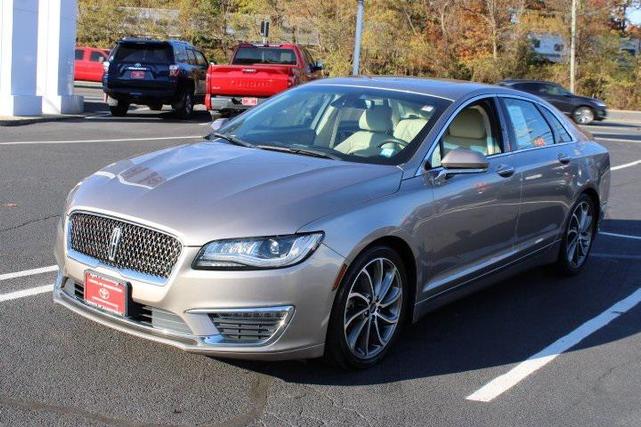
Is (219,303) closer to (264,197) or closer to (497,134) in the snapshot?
(264,197)

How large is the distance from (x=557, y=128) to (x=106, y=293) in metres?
4.15

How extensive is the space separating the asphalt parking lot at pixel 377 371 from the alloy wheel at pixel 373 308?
0.17m

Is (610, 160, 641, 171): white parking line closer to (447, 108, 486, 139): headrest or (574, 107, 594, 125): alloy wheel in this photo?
(447, 108, 486, 139): headrest

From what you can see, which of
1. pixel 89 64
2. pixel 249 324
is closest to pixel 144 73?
pixel 249 324

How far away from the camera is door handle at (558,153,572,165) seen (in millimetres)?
6305

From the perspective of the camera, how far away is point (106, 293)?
4070mm

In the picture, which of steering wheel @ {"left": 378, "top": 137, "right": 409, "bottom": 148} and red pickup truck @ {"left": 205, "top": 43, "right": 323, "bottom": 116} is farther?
red pickup truck @ {"left": 205, "top": 43, "right": 323, "bottom": 116}

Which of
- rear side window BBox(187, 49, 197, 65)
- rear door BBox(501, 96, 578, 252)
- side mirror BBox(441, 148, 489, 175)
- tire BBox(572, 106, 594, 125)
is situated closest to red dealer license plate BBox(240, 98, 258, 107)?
rear side window BBox(187, 49, 197, 65)

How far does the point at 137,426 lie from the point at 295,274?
3.34 ft

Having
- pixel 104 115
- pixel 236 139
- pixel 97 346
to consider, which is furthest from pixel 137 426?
pixel 104 115

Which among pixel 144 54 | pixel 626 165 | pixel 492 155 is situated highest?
pixel 144 54

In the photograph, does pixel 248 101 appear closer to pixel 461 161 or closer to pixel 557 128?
pixel 557 128

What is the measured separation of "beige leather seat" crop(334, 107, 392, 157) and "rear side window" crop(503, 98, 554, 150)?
1143 millimetres

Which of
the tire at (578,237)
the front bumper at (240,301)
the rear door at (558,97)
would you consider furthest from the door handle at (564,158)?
the rear door at (558,97)
